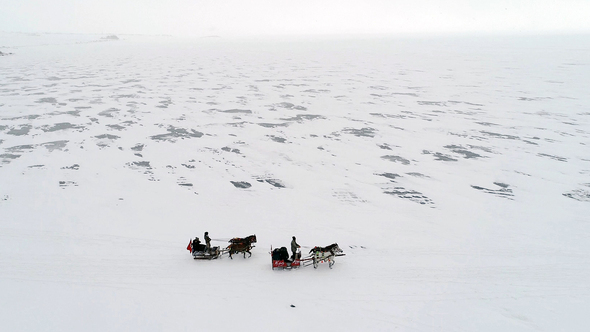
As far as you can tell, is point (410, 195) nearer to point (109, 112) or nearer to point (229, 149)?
point (229, 149)

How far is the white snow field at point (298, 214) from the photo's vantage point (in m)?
6.22

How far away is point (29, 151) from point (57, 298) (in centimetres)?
977

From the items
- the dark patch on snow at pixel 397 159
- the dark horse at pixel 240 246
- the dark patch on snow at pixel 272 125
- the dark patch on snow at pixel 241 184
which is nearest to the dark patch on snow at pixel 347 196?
the dark patch on snow at pixel 241 184

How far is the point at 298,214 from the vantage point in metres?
9.52

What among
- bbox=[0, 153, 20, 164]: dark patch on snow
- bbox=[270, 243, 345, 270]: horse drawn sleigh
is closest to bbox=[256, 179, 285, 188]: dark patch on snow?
bbox=[270, 243, 345, 270]: horse drawn sleigh

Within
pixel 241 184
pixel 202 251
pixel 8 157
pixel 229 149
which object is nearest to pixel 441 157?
pixel 241 184

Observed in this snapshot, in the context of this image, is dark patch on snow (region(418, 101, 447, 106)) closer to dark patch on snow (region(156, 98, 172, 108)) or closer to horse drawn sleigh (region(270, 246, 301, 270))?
dark patch on snow (region(156, 98, 172, 108))

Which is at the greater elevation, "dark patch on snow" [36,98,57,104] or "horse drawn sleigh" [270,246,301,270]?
"dark patch on snow" [36,98,57,104]

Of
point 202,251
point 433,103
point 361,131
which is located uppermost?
point 433,103

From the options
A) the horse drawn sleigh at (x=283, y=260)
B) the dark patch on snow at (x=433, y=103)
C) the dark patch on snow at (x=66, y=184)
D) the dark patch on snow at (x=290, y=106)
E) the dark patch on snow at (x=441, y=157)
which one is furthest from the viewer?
the dark patch on snow at (x=433, y=103)

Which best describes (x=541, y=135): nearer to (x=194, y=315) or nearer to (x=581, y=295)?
(x=581, y=295)

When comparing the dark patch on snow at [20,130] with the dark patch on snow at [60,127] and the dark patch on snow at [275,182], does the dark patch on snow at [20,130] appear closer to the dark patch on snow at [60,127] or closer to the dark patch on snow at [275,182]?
the dark patch on snow at [60,127]

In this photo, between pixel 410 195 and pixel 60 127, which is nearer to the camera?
pixel 410 195

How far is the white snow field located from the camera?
6.22 meters
